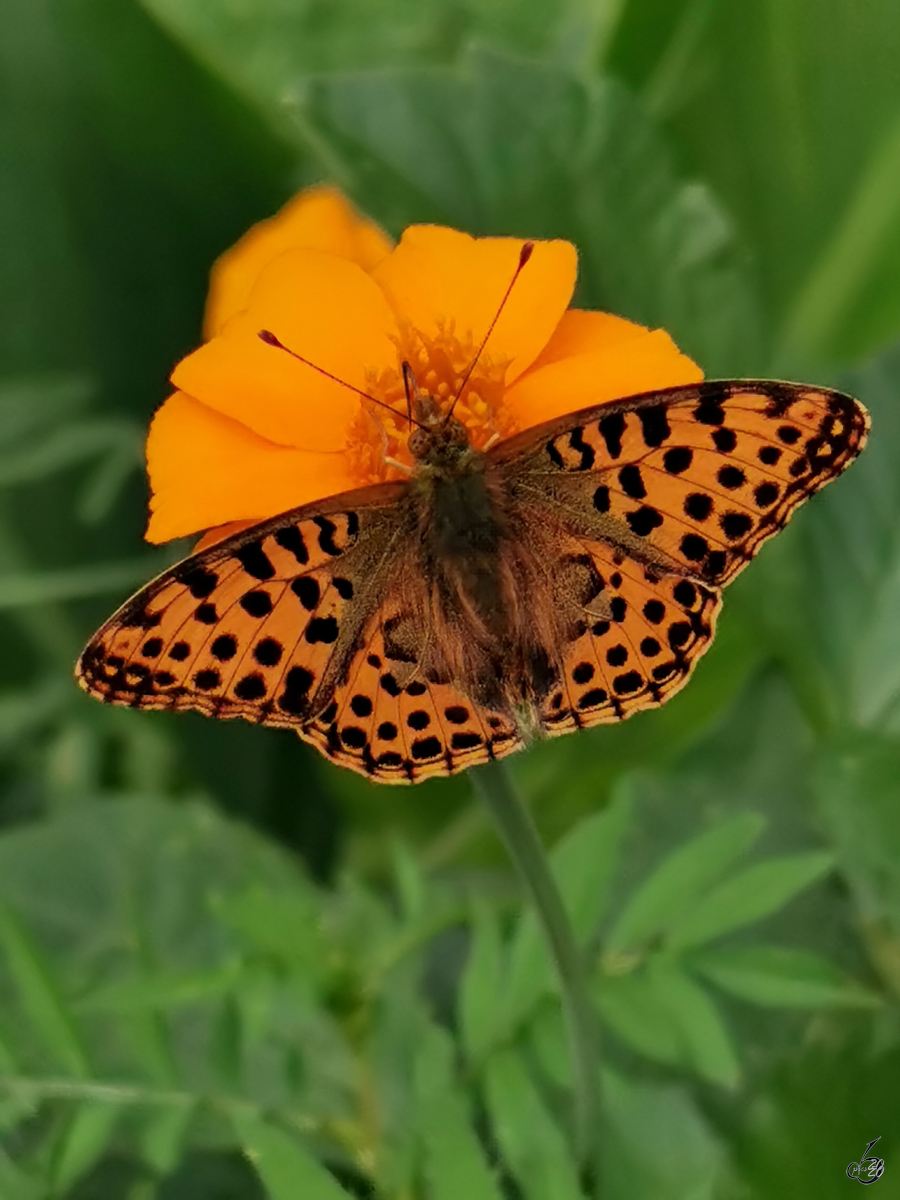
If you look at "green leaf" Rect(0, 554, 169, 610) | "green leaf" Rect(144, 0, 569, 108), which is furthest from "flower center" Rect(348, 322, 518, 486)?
"green leaf" Rect(144, 0, 569, 108)

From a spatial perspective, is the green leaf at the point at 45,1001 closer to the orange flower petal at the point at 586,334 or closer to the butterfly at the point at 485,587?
the butterfly at the point at 485,587

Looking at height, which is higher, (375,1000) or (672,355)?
(672,355)

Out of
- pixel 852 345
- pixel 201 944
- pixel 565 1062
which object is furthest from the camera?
pixel 852 345

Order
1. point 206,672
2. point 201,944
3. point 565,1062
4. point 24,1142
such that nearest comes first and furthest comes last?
point 206,672 < point 565,1062 < point 24,1142 < point 201,944

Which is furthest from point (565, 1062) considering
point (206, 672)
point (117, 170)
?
point (117, 170)

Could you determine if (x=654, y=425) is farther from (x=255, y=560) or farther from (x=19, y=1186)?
(x=19, y=1186)

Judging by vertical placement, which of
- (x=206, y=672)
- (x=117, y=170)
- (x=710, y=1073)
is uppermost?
(x=117, y=170)

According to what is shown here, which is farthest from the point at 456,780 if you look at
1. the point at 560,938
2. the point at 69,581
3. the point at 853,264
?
the point at 560,938

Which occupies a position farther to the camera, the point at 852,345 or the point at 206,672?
the point at 852,345

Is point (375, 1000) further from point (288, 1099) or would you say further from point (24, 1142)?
point (24, 1142)
